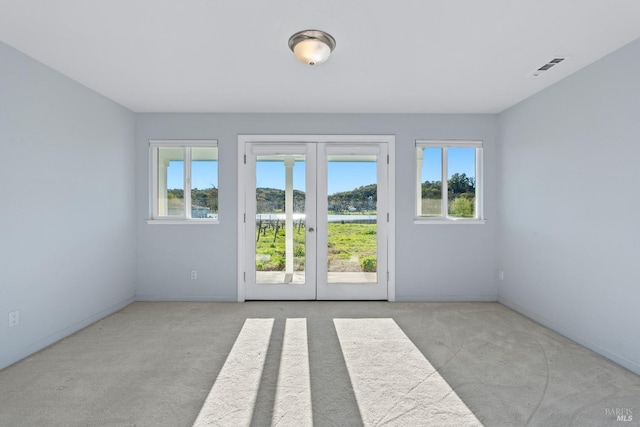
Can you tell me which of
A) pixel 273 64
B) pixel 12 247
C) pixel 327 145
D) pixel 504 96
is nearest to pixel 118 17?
pixel 273 64

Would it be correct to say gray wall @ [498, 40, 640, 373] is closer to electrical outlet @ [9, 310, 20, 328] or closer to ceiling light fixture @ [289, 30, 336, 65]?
ceiling light fixture @ [289, 30, 336, 65]

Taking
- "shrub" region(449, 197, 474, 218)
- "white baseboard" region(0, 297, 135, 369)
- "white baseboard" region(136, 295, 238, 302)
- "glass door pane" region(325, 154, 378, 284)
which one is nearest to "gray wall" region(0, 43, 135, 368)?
"white baseboard" region(0, 297, 135, 369)

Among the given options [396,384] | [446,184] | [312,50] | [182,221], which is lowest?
[396,384]

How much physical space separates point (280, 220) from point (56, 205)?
2226 mm

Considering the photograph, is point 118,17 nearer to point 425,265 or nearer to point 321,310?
point 321,310

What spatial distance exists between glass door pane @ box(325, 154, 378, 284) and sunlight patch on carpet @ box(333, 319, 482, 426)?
1078mm

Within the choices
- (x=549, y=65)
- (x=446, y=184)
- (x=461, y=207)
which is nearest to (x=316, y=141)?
(x=446, y=184)

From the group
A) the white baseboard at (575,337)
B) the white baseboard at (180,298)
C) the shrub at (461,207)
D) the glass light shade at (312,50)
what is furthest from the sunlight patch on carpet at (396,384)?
the glass light shade at (312,50)

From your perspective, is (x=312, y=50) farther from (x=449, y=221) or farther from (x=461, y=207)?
(x=461, y=207)

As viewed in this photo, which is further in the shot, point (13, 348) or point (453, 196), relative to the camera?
point (453, 196)

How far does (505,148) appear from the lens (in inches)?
147

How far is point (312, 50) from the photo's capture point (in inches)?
85.7

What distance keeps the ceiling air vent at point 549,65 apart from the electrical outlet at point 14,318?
475 centimetres

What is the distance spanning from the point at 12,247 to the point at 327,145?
10.3ft
